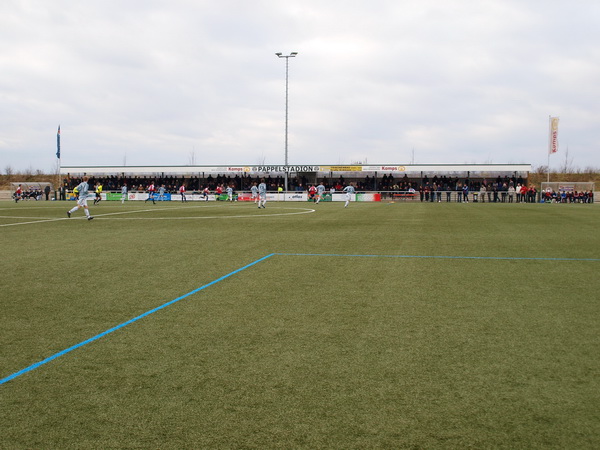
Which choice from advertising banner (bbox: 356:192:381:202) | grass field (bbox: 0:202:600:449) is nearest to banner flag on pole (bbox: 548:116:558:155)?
advertising banner (bbox: 356:192:381:202)

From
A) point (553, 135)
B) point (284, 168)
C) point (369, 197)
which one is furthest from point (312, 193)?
point (553, 135)

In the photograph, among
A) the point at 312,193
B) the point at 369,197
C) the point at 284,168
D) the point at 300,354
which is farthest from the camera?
the point at 284,168

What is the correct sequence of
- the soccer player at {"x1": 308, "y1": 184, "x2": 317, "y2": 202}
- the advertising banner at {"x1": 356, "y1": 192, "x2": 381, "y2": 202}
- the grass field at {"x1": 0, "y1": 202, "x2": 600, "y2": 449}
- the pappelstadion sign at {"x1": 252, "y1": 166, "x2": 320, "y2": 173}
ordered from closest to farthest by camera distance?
the grass field at {"x1": 0, "y1": 202, "x2": 600, "y2": 449}, the soccer player at {"x1": 308, "y1": 184, "x2": 317, "y2": 202}, the advertising banner at {"x1": 356, "y1": 192, "x2": 381, "y2": 202}, the pappelstadion sign at {"x1": 252, "y1": 166, "x2": 320, "y2": 173}

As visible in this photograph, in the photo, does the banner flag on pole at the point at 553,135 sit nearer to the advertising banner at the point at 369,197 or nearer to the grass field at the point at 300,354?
the advertising banner at the point at 369,197

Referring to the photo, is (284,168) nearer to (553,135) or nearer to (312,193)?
(312,193)

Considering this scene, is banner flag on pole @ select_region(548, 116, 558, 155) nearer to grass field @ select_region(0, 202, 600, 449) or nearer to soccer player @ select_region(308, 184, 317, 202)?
soccer player @ select_region(308, 184, 317, 202)

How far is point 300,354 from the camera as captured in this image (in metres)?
4.77

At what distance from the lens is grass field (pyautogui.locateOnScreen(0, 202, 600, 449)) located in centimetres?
334

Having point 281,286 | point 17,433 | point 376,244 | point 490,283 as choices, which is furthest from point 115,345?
point 376,244

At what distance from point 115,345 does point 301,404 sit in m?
2.35

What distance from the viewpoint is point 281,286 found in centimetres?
795

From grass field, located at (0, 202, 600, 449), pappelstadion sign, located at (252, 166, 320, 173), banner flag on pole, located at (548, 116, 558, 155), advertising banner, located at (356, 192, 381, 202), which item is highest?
banner flag on pole, located at (548, 116, 558, 155)

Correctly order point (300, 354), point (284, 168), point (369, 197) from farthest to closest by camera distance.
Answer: point (284, 168)
point (369, 197)
point (300, 354)

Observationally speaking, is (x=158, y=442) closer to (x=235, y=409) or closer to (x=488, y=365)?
(x=235, y=409)
